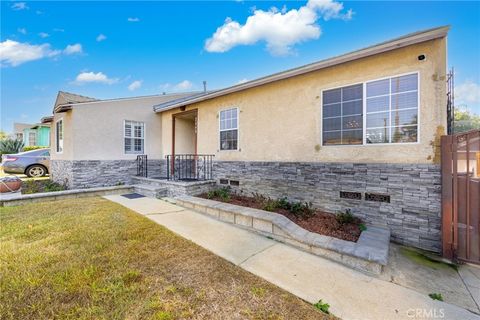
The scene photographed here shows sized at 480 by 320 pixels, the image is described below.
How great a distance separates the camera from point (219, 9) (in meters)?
8.29

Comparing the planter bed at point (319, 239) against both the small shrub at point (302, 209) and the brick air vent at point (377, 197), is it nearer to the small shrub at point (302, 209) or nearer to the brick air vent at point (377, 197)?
the brick air vent at point (377, 197)

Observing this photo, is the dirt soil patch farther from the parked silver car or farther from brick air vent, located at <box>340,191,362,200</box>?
the parked silver car

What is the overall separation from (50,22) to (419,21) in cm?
1248

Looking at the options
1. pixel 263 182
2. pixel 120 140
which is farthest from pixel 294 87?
pixel 120 140

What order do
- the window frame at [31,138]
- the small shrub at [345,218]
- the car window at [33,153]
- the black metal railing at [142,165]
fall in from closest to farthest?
the small shrub at [345,218]
the black metal railing at [142,165]
the car window at [33,153]
the window frame at [31,138]

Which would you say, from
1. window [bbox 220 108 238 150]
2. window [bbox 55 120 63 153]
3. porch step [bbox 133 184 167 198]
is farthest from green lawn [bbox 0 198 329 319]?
window [bbox 55 120 63 153]

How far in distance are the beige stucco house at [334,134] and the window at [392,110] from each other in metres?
0.02

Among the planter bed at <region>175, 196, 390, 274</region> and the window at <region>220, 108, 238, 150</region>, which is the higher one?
the window at <region>220, 108, 238, 150</region>

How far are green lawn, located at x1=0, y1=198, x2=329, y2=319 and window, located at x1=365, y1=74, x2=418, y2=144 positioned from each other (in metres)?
4.02

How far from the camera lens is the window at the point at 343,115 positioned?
4.71 m

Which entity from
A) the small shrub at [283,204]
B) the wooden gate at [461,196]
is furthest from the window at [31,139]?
the wooden gate at [461,196]

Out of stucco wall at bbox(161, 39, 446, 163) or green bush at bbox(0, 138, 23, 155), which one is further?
green bush at bbox(0, 138, 23, 155)

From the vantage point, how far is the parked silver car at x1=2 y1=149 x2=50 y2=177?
10523mm

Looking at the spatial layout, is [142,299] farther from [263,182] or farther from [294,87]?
[294,87]
